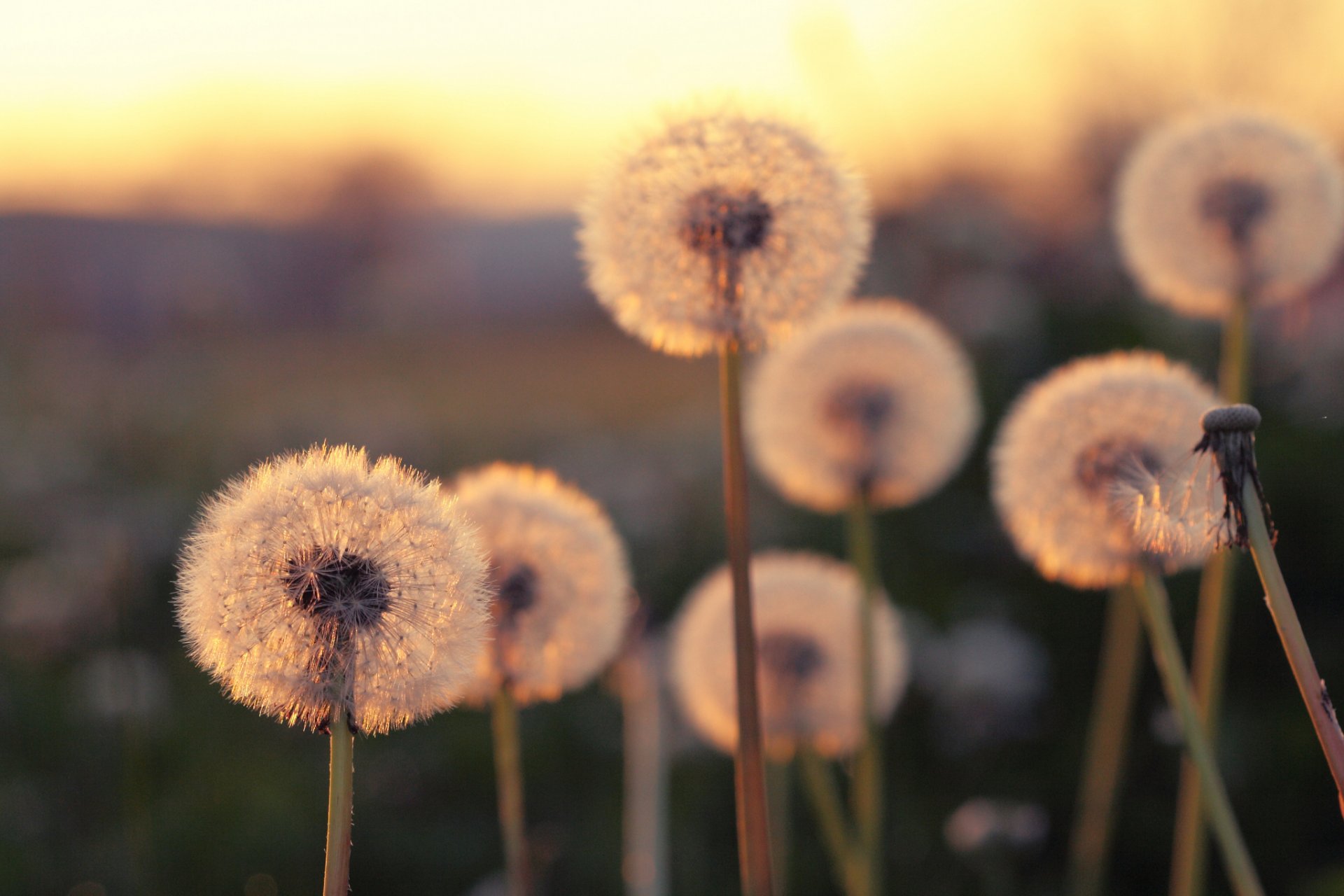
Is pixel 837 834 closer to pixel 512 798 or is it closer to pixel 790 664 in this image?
pixel 790 664

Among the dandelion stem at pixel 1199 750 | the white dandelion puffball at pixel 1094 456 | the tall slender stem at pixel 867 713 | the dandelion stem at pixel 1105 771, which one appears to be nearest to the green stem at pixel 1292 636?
the dandelion stem at pixel 1199 750

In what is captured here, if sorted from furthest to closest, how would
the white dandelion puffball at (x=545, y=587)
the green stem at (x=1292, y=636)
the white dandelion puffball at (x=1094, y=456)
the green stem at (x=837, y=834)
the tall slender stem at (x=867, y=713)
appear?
the tall slender stem at (x=867, y=713) → the green stem at (x=837, y=834) → the white dandelion puffball at (x=545, y=587) → the white dandelion puffball at (x=1094, y=456) → the green stem at (x=1292, y=636)

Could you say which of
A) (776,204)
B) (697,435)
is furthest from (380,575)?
(697,435)

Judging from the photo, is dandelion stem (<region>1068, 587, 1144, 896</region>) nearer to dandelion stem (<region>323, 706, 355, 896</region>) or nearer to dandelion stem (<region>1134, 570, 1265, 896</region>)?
dandelion stem (<region>1134, 570, 1265, 896</region>)

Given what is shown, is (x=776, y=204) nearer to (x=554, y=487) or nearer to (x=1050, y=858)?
(x=554, y=487)

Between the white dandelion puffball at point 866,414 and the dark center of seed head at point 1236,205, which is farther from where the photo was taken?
the white dandelion puffball at point 866,414

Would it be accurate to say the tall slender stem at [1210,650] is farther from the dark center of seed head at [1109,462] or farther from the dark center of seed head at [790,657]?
the dark center of seed head at [790,657]

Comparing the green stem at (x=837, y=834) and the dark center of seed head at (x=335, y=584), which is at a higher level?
the dark center of seed head at (x=335, y=584)
